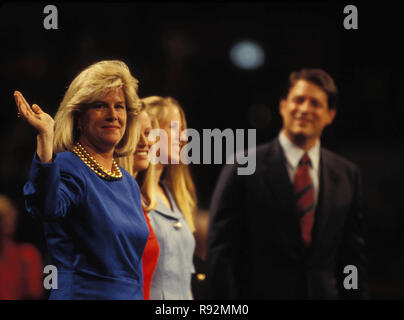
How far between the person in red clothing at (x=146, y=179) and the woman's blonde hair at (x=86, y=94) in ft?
0.53

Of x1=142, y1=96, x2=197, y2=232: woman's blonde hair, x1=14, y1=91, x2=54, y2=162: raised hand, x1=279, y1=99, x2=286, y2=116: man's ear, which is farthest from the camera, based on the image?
x1=279, y1=99, x2=286, y2=116: man's ear

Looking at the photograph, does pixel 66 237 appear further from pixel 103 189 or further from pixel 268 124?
pixel 268 124

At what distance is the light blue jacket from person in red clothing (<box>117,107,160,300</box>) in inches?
1.5

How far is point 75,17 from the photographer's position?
2.39 m

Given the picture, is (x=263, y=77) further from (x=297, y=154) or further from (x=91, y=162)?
(x=91, y=162)

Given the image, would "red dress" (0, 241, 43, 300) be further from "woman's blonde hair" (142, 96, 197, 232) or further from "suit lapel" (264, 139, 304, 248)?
"suit lapel" (264, 139, 304, 248)

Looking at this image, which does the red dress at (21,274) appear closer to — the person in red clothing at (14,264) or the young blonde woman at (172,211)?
the person in red clothing at (14,264)

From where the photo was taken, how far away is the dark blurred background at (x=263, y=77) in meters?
2.47

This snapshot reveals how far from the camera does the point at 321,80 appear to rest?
101 inches

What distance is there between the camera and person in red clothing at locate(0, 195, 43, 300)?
2.41 meters

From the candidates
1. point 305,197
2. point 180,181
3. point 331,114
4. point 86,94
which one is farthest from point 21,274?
point 331,114

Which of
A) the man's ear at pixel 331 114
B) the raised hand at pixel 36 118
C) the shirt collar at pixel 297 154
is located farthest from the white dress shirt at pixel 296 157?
the raised hand at pixel 36 118

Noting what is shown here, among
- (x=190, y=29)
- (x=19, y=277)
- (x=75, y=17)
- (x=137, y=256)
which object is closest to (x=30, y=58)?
Answer: (x=75, y=17)

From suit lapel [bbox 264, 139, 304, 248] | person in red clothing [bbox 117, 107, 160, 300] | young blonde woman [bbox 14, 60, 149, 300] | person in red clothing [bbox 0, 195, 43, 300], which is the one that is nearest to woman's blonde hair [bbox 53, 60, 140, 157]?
young blonde woman [bbox 14, 60, 149, 300]
